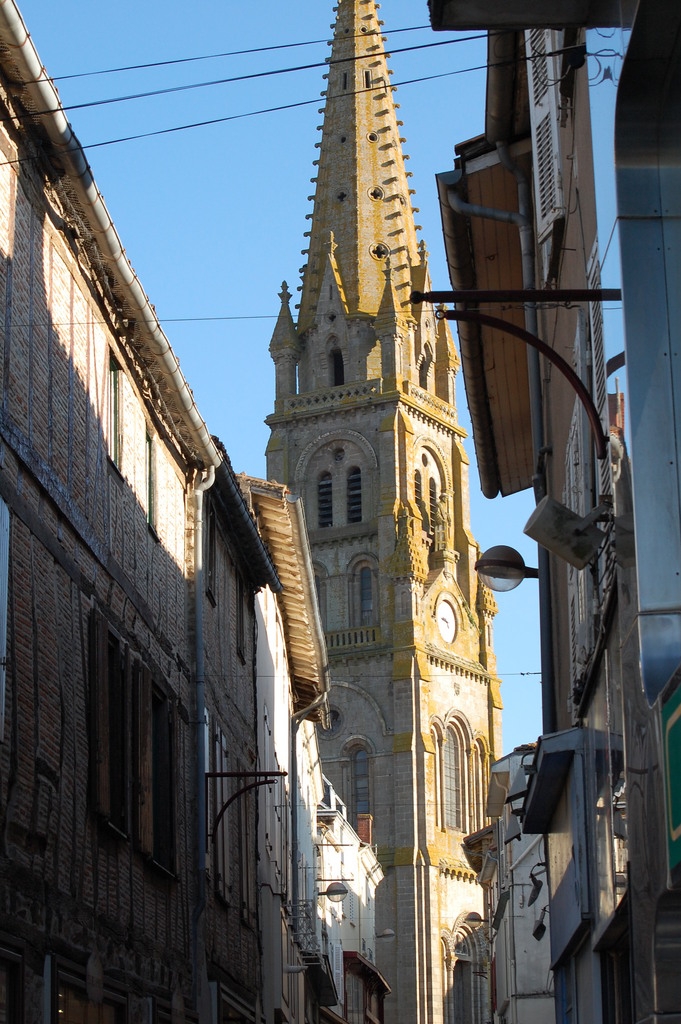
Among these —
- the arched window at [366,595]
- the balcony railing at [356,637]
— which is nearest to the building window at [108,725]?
the balcony railing at [356,637]

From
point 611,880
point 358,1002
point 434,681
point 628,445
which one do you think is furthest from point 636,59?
point 434,681

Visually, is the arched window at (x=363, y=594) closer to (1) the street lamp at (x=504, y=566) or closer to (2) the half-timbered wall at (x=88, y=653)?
(2) the half-timbered wall at (x=88, y=653)

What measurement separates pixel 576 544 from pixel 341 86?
87.0 metres

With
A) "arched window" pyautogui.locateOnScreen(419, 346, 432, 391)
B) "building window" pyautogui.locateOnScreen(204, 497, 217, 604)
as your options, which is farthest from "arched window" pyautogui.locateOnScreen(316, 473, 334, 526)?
"building window" pyautogui.locateOnScreen(204, 497, 217, 604)

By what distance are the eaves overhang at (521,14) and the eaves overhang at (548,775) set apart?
5.38 metres

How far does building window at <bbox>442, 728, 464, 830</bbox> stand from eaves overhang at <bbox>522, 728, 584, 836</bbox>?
63.7 metres

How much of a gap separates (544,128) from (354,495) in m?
71.3

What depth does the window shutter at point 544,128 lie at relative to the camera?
1170cm

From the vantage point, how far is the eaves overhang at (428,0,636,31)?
7.30 metres

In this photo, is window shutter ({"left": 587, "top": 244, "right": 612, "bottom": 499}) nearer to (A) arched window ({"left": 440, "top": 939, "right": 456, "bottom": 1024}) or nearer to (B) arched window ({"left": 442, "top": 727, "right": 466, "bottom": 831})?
(A) arched window ({"left": 440, "top": 939, "right": 456, "bottom": 1024})

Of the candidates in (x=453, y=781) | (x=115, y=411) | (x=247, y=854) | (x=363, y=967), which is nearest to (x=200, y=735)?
(x=115, y=411)

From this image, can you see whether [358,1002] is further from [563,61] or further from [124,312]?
[563,61]

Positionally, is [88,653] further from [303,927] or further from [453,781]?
[453,781]

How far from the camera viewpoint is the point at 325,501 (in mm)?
84375
